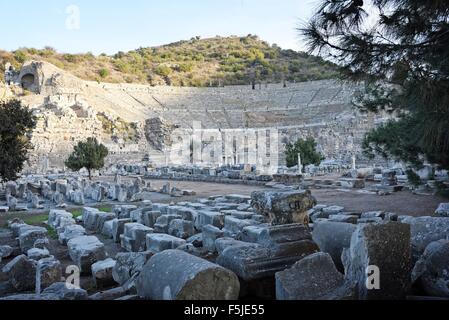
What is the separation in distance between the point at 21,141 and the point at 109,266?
29.8 ft

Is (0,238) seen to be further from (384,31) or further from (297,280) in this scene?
(384,31)

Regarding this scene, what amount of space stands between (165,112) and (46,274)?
54981 millimetres

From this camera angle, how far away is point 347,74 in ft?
17.0

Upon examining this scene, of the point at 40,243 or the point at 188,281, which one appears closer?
the point at 188,281

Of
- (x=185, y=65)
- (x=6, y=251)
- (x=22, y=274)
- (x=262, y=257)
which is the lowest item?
(x=6, y=251)

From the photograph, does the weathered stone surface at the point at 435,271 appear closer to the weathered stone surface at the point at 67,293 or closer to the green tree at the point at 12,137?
the weathered stone surface at the point at 67,293

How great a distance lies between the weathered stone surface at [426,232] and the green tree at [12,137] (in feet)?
37.8

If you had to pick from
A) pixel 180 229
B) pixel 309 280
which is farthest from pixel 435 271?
pixel 180 229

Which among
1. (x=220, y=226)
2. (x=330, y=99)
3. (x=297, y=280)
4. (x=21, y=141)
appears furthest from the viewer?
(x=330, y=99)

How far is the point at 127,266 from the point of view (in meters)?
5.14

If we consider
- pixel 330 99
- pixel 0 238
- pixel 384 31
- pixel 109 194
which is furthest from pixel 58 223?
pixel 330 99

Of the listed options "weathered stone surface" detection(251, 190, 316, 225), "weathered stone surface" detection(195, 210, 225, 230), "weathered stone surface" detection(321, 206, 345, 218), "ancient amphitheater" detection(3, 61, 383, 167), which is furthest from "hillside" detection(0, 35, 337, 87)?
"weathered stone surface" detection(251, 190, 316, 225)

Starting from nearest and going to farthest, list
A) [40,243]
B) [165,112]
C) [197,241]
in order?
[40,243], [197,241], [165,112]

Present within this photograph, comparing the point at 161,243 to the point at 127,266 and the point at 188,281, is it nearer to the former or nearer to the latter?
the point at 127,266
